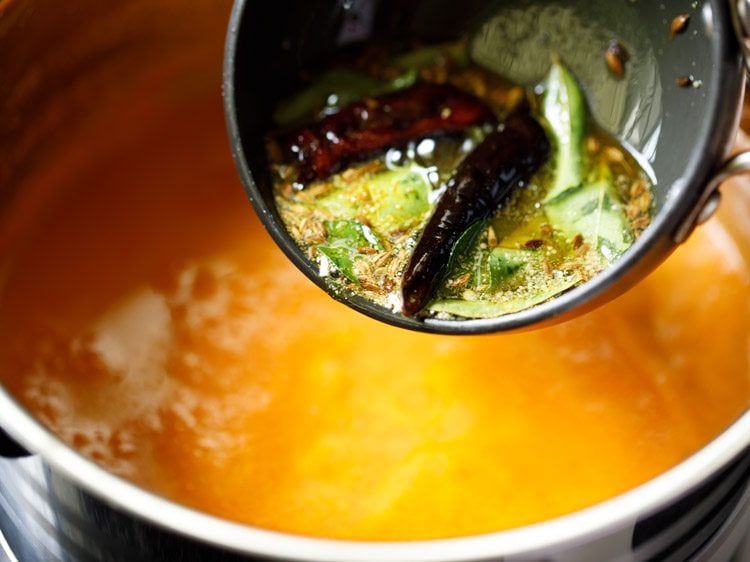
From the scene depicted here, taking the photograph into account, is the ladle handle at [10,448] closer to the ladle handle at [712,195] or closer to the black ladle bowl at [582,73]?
the black ladle bowl at [582,73]

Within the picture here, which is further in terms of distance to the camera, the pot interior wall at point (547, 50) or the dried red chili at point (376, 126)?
the dried red chili at point (376, 126)

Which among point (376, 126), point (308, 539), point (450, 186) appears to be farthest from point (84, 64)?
point (308, 539)

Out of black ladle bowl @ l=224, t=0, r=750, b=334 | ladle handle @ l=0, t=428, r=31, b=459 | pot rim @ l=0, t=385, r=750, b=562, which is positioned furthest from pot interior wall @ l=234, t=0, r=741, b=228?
ladle handle @ l=0, t=428, r=31, b=459

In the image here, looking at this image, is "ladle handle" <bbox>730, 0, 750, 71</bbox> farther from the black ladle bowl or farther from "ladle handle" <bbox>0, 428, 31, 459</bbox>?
"ladle handle" <bbox>0, 428, 31, 459</bbox>

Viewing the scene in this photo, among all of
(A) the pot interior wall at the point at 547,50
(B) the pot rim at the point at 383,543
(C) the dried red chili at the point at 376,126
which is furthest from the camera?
(C) the dried red chili at the point at 376,126

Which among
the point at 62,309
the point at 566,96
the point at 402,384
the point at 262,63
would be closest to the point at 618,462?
the point at 402,384

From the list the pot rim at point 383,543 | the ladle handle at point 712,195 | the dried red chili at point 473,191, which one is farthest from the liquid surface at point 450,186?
the pot rim at point 383,543

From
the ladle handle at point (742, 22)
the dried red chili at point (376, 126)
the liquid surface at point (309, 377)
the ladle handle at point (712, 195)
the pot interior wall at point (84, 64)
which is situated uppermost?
the pot interior wall at point (84, 64)
